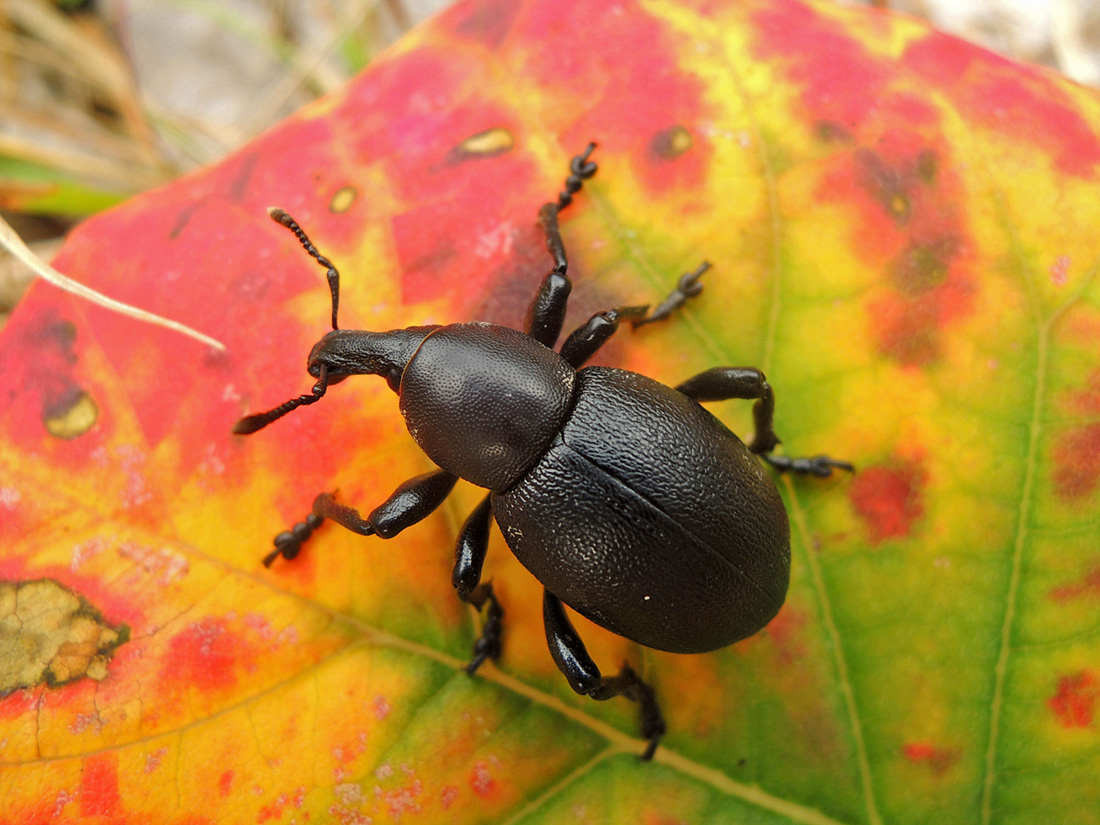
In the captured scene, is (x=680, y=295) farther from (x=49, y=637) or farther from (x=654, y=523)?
(x=49, y=637)

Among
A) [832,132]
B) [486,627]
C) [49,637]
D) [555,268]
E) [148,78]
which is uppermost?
[832,132]

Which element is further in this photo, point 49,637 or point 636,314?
point 636,314

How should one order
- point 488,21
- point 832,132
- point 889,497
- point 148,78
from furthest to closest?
point 148,78, point 488,21, point 832,132, point 889,497

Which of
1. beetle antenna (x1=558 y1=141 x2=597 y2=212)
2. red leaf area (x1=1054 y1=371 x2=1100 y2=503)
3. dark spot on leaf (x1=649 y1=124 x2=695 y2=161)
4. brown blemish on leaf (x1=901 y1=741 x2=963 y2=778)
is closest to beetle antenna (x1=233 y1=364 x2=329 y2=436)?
beetle antenna (x1=558 y1=141 x2=597 y2=212)

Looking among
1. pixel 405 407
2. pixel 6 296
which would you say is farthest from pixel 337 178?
pixel 6 296

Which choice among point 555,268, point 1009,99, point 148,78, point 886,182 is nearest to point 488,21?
point 555,268

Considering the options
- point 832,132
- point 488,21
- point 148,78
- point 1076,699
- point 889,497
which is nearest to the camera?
point 1076,699

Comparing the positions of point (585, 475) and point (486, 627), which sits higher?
point (585, 475)
